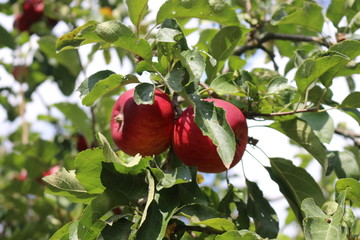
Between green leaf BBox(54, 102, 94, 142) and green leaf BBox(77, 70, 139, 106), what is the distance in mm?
1050

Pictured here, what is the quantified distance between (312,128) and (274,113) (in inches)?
7.3

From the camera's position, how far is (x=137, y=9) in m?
1.30

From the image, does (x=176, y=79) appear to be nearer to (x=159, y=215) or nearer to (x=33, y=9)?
(x=159, y=215)

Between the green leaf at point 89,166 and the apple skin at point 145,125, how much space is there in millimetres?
134

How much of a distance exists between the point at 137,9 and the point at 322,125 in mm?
593

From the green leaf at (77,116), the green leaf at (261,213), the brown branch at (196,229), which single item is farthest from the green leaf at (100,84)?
the green leaf at (77,116)

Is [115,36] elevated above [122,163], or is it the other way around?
[115,36]

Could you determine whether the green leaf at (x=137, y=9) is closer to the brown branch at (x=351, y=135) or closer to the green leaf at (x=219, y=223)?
the green leaf at (x=219, y=223)

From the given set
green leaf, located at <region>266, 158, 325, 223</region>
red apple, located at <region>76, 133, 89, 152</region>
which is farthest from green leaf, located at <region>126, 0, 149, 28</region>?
red apple, located at <region>76, 133, 89, 152</region>

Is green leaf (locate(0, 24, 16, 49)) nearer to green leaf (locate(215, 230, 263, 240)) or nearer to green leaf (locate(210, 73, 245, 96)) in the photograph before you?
green leaf (locate(210, 73, 245, 96))

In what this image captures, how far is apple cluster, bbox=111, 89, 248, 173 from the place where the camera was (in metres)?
1.13

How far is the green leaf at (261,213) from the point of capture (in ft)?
4.24

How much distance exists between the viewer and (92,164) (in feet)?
3.51

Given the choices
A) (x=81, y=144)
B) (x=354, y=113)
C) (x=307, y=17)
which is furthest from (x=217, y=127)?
(x=81, y=144)
